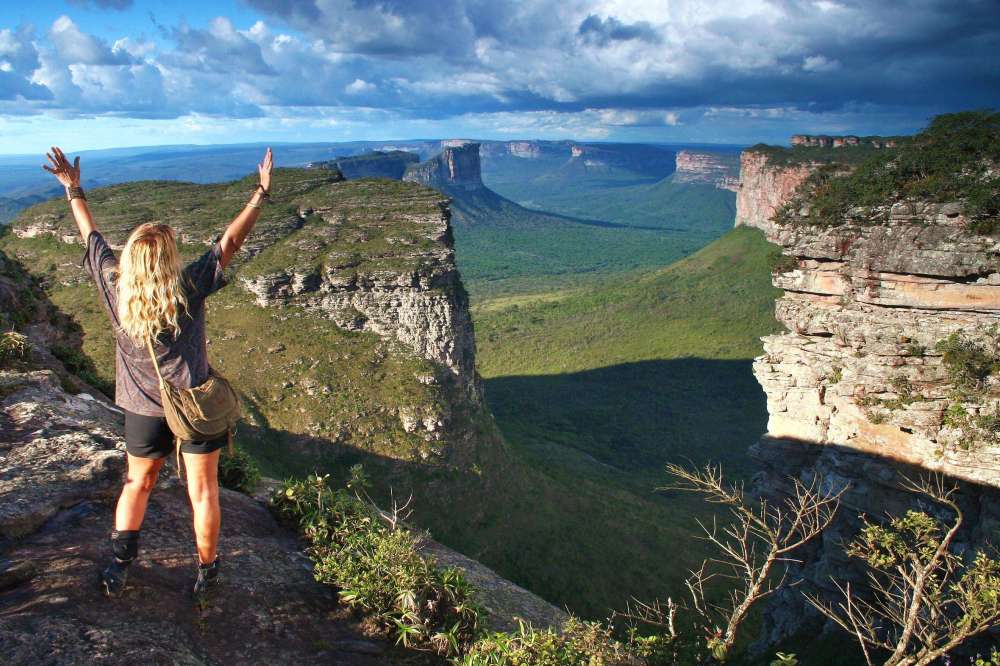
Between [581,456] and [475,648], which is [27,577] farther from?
[581,456]

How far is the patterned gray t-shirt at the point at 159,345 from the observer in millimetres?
4891

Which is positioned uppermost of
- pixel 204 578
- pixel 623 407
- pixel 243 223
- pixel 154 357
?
pixel 243 223

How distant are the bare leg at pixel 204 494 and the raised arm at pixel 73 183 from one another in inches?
90.0

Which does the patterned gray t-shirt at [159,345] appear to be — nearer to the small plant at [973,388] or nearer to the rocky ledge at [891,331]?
the small plant at [973,388]

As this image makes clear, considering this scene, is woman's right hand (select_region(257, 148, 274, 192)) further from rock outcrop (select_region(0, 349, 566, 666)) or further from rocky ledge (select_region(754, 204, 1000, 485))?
rocky ledge (select_region(754, 204, 1000, 485))

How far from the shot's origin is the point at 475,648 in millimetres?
5910

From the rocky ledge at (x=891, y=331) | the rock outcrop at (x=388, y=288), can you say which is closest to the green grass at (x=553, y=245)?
the rock outcrop at (x=388, y=288)

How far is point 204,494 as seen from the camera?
531 centimetres

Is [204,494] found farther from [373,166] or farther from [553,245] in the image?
[553,245]

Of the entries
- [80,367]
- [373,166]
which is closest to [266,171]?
[80,367]

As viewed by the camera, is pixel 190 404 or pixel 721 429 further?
pixel 721 429

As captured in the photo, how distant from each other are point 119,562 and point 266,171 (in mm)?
3752

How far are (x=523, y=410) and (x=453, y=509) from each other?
24.3 meters

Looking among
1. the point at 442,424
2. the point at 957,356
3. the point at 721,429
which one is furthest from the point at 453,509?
the point at 721,429
